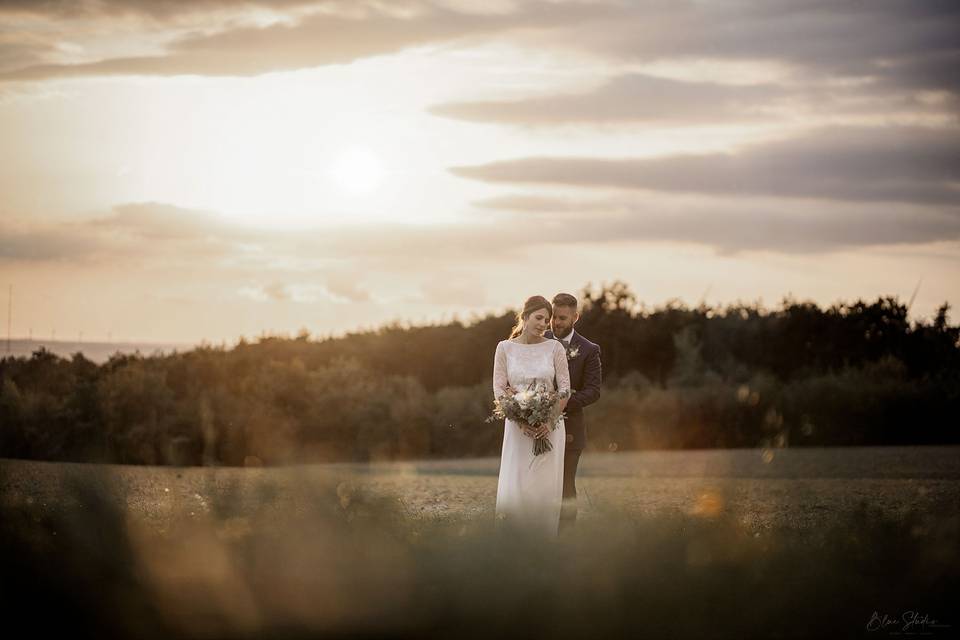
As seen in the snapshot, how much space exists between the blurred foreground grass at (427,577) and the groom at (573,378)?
4.55 feet

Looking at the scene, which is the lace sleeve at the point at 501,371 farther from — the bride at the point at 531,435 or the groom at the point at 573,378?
the groom at the point at 573,378

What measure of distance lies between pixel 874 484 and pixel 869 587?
1162cm

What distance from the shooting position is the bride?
1129 cm

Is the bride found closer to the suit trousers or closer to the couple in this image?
the couple

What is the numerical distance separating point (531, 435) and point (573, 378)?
0.83 metres

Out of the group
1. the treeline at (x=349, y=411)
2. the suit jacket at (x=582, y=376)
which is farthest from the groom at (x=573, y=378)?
the treeline at (x=349, y=411)

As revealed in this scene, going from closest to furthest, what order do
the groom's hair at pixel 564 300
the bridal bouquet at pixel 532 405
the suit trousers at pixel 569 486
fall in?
the bridal bouquet at pixel 532 405
the groom's hair at pixel 564 300
the suit trousers at pixel 569 486

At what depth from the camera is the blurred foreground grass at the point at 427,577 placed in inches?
327

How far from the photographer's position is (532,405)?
36.2ft

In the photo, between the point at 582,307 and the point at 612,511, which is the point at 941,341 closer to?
the point at 582,307

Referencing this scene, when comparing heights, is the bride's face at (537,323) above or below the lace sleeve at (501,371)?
above

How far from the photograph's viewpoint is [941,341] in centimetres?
4356

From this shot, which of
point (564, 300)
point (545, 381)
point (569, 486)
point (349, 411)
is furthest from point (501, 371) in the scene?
point (349, 411)

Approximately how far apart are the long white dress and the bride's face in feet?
0.59
